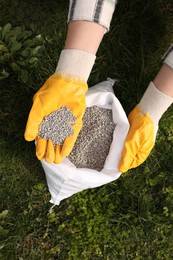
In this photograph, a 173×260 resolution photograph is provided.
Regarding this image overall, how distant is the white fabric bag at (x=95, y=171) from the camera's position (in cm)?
188

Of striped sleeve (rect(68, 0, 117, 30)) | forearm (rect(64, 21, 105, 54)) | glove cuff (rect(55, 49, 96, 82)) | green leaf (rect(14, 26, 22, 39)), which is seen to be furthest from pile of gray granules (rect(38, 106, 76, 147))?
green leaf (rect(14, 26, 22, 39))

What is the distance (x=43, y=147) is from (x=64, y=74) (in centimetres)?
37

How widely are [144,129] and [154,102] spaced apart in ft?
0.47

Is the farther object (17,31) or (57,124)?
(17,31)

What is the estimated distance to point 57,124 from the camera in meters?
1.75

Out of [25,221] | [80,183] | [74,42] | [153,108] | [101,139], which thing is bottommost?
[25,221]

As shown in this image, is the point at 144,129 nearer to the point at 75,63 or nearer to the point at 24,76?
the point at 75,63

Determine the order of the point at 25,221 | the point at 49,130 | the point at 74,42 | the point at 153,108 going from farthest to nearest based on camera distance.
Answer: the point at 25,221 < the point at 153,108 < the point at 49,130 < the point at 74,42

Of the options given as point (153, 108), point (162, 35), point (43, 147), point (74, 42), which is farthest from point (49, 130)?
point (162, 35)

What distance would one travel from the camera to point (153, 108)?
6.11 ft

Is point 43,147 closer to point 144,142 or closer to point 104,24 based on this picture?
point 144,142

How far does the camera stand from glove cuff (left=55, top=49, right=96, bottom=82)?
1629 mm

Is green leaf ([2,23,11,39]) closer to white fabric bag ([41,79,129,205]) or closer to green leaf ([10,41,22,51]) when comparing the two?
green leaf ([10,41,22,51])

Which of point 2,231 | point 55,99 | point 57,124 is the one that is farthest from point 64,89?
point 2,231
